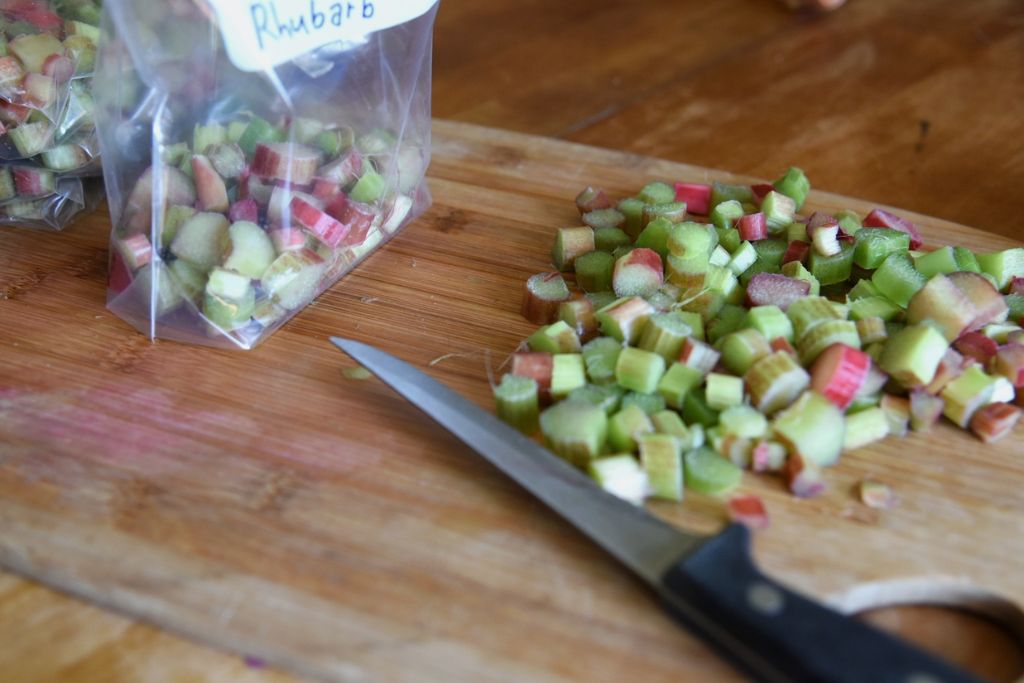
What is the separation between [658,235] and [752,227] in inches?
6.6

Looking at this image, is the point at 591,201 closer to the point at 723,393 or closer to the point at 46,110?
the point at 723,393

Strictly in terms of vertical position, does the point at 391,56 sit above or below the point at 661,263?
above

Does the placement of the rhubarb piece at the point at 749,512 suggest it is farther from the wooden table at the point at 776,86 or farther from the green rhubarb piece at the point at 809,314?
the wooden table at the point at 776,86

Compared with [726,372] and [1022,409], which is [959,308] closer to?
[1022,409]

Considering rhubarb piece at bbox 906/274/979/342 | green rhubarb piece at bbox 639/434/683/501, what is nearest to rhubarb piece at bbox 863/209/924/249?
rhubarb piece at bbox 906/274/979/342

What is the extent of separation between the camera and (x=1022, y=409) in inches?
48.4

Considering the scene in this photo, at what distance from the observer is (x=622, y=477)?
1.07 meters

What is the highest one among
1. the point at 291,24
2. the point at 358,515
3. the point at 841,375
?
the point at 291,24

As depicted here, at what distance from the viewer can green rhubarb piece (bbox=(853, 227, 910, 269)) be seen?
4.63 ft

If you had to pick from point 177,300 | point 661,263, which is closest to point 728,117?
point 661,263

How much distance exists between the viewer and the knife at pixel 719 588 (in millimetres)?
805

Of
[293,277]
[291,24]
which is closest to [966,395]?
[293,277]

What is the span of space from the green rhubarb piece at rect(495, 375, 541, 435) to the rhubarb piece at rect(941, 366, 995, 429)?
0.51 metres

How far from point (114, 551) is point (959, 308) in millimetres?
1057
